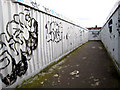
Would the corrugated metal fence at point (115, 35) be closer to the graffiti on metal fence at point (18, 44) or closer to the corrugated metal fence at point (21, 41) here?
the corrugated metal fence at point (21, 41)

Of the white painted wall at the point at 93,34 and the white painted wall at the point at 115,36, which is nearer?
the white painted wall at the point at 115,36

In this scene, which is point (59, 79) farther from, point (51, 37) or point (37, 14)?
point (37, 14)

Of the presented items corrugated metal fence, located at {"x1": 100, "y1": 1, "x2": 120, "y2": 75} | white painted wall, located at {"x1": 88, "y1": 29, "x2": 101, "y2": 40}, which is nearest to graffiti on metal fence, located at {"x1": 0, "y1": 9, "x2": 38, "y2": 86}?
corrugated metal fence, located at {"x1": 100, "y1": 1, "x2": 120, "y2": 75}

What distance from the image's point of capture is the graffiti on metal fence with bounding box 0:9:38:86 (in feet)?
7.05

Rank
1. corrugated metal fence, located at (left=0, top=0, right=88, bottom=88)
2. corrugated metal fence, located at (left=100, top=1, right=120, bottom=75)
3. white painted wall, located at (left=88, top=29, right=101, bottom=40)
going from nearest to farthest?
corrugated metal fence, located at (left=0, top=0, right=88, bottom=88)
corrugated metal fence, located at (left=100, top=1, right=120, bottom=75)
white painted wall, located at (left=88, top=29, right=101, bottom=40)

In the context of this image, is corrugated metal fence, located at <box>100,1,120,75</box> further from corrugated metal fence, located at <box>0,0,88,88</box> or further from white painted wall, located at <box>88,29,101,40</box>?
white painted wall, located at <box>88,29,101,40</box>

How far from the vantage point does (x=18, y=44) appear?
2.48 metres

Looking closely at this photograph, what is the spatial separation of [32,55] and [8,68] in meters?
0.89

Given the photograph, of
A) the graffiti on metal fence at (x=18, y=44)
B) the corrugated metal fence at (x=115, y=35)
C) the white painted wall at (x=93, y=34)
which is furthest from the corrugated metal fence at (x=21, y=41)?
the white painted wall at (x=93, y=34)

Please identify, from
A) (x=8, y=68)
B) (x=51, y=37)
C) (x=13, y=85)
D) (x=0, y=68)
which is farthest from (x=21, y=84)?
(x=51, y=37)

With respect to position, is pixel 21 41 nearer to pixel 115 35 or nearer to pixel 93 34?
pixel 115 35

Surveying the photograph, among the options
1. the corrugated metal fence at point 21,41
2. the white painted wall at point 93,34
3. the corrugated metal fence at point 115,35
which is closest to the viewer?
the corrugated metal fence at point 21,41

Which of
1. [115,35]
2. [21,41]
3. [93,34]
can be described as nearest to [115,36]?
[115,35]

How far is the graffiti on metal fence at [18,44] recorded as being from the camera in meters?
2.15
